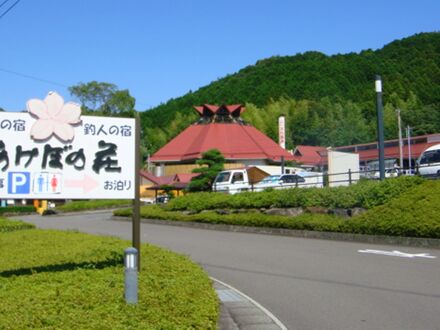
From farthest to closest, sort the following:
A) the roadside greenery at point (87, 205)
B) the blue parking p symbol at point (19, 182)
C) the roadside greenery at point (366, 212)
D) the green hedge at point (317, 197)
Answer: the roadside greenery at point (87, 205) < the green hedge at point (317, 197) < the roadside greenery at point (366, 212) < the blue parking p symbol at point (19, 182)

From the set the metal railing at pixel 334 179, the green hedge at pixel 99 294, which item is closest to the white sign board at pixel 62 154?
the green hedge at pixel 99 294

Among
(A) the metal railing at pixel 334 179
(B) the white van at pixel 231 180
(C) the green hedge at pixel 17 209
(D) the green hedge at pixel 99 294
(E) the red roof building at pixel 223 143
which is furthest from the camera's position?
(E) the red roof building at pixel 223 143

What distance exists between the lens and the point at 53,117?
7.14m

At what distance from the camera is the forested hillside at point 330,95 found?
80.1 metres

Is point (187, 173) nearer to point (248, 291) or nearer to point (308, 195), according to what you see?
point (308, 195)

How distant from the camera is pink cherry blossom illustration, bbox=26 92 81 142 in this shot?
707 cm

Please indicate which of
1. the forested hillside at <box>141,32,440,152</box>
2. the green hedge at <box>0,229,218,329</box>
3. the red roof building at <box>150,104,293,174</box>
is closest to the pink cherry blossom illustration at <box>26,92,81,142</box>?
the green hedge at <box>0,229,218,329</box>

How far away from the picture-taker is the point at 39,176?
7039 mm

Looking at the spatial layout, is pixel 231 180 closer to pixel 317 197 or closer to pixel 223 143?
pixel 317 197

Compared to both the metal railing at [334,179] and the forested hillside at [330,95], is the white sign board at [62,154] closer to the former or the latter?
the metal railing at [334,179]

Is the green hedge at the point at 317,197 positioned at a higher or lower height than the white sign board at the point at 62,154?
lower

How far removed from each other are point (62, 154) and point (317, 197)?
46.6ft

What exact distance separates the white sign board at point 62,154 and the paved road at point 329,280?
305cm

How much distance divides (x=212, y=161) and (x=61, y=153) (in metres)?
30.3
